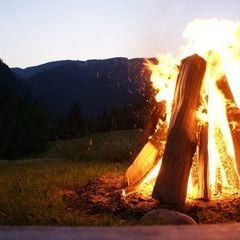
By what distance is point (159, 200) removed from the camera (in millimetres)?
8391

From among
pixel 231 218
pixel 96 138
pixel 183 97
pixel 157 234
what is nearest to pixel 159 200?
pixel 231 218

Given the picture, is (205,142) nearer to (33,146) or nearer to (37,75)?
(33,146)

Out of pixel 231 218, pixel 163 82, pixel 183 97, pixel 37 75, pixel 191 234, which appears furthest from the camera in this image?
pixel 37 75

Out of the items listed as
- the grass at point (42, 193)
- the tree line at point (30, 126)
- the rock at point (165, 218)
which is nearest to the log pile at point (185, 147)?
the rock at point (165, 218)

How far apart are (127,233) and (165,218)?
4.52 feet

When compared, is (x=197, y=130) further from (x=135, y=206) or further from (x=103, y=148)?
(x=103, y=148)

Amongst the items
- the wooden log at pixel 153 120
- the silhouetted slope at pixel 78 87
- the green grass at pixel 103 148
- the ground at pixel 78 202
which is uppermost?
the silhouetted slope at pixel 78 87

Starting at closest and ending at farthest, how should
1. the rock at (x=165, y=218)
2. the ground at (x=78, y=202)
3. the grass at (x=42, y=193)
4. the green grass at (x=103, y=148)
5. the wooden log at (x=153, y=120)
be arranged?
the rock at (x=165, y=218) → the grass at (x=42, y=193) → the ground at (x=78, y=202) → the wooden log at (x=153, y=120) → the green grass at (x=103, y=148)

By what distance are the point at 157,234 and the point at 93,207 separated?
2.87 meters

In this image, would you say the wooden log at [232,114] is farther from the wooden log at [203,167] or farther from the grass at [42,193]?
the grass at [42,193]

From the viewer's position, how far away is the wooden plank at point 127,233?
18.5 feet

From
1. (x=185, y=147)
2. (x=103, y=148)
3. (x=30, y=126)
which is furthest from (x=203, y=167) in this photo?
(x=30, y=126)

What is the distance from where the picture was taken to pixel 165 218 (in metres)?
7.12

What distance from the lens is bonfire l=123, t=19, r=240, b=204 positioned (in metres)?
8.55
